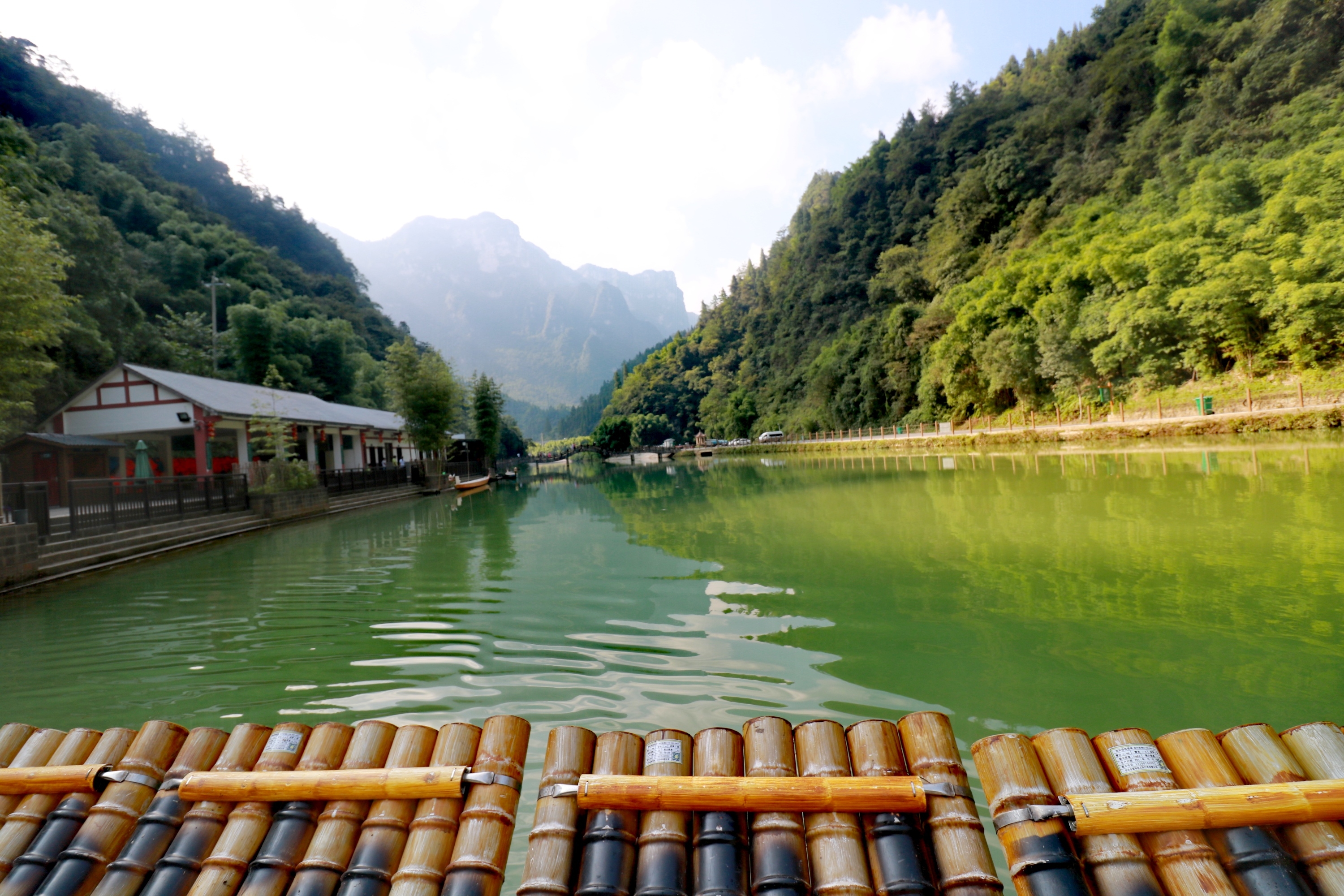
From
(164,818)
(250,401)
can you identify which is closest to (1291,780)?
(164,818)

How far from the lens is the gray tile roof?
19.8 metres

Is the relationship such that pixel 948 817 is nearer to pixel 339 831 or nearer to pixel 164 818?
pixel 339 831

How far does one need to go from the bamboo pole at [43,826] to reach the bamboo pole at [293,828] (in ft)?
2.65

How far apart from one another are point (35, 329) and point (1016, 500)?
20.8 meters

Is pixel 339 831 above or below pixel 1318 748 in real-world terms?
below

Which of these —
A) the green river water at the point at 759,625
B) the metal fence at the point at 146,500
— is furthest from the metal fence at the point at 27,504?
the green river water at the point at 759,625

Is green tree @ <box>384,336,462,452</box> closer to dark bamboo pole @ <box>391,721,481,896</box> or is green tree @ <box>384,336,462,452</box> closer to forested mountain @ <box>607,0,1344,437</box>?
dark bamboo pole @ <box>391,721,481,896</box>

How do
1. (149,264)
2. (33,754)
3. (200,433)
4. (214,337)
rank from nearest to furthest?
(33,754) < (200,433) < (214,337) < (149,264)

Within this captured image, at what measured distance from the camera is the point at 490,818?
82.8 inches

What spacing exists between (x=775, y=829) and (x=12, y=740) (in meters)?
3.32

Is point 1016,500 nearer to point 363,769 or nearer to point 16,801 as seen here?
point 363,769

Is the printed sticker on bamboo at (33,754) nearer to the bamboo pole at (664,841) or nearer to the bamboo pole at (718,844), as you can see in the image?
the bamboo pole at (664,841)

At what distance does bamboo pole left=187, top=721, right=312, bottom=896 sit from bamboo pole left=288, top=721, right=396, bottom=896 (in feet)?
0.66

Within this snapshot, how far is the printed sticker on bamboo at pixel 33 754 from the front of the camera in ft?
8.13
